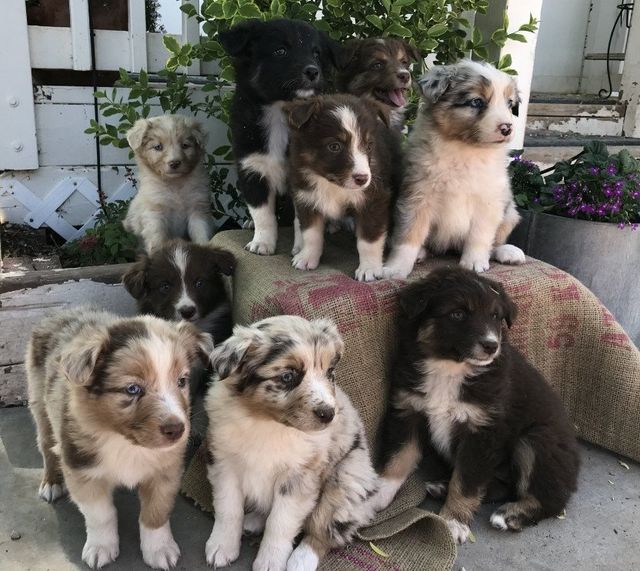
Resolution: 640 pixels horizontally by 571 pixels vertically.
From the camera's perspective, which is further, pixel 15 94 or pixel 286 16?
pixel 15 94

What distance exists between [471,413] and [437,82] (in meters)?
1.96

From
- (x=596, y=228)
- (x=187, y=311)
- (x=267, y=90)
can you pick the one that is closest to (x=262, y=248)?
(x=187, y=311)

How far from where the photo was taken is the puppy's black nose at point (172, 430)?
8.71 ft

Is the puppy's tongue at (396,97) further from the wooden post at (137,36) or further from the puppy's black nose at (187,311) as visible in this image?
the wooden post at (137,36)

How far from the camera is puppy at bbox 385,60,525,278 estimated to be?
3.85 metres

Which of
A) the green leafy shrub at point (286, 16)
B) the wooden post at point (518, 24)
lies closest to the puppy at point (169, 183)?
the green leafy shrub at point (286, 16)

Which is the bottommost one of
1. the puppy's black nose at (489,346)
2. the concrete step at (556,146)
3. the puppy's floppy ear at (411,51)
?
the puppy's black nose at (489,346)

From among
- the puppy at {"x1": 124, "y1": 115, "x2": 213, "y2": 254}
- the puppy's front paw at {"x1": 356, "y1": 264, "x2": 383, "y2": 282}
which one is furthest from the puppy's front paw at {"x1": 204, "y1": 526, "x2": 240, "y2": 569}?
the puppy at {"x1": 124, "y1": 115, "x2": 213, "y2": 254}

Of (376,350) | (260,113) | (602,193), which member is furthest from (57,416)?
(602,193)

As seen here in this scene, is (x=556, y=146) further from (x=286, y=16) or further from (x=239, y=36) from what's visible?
(x=239, y=36)

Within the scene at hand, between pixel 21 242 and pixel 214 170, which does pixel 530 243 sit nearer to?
pixel 214 170

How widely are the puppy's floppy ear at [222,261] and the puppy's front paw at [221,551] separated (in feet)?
5.24

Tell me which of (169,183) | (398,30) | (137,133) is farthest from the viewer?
(169,183)

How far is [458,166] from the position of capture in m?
4.02
